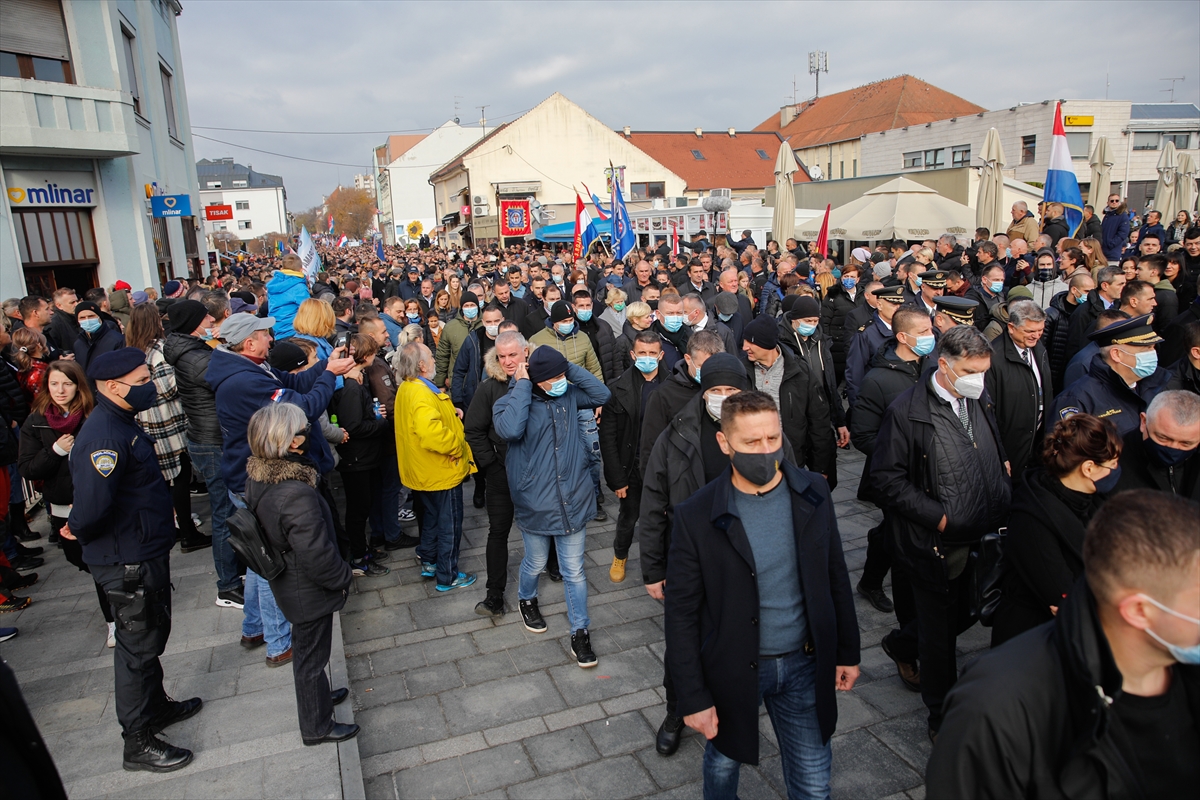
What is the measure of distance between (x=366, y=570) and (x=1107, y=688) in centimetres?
564

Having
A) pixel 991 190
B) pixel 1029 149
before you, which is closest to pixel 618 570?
pixel 991 190

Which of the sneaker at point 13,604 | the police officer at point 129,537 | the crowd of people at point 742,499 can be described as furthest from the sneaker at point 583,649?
the sneaker at point 13,604

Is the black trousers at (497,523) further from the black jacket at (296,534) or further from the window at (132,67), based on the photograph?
the window at (132,67)

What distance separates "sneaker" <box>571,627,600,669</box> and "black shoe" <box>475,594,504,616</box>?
824 millimetres

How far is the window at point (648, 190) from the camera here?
164 feet

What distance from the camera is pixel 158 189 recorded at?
16.3 m

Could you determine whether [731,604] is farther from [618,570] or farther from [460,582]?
[460,582]

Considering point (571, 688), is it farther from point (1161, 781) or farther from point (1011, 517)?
point (1161, 781)

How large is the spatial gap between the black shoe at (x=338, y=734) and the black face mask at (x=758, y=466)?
2.70m

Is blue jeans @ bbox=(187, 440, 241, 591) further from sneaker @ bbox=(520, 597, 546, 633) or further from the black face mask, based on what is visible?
the black face mask

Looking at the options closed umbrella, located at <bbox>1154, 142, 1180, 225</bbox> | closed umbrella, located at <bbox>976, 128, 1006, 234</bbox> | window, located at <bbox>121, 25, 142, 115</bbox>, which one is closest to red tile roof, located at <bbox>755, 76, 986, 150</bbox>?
closed umbrella, located at <bbox>1154, 142, 1180, 225</bbox>

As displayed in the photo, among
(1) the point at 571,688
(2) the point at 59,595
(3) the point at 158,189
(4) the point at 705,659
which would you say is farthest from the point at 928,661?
(3) the point at 158,189

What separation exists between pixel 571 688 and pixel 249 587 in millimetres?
2238

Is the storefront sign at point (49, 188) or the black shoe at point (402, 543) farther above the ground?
the storefront sign at point (49, 188)
